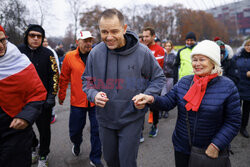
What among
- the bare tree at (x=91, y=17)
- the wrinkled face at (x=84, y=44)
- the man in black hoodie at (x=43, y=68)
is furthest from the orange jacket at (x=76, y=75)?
the bare tree at (x=91, y=17)

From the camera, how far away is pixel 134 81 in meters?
2.03

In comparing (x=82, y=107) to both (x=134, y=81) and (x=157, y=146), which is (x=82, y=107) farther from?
(x=157, y=146)

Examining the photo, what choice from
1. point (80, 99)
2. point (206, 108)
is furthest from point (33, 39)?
point (206, 108)

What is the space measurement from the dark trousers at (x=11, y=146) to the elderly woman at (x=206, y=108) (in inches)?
50.0

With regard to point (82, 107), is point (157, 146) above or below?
below

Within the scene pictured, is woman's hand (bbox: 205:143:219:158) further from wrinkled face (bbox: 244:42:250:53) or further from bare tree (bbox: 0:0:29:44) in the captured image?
bare tree (bbox: 0:0:29:44)

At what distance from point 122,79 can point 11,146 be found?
4.28 feet

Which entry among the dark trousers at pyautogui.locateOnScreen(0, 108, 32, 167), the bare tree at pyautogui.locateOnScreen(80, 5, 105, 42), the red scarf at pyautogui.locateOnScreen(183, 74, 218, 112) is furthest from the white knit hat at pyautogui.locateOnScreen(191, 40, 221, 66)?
the bare tree at pyautogui.locateOnScreen(80, 5, 105, 42)

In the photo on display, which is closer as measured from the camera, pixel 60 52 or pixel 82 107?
pixel 82 107

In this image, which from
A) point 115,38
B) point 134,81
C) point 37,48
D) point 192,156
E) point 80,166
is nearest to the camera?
point 192,156

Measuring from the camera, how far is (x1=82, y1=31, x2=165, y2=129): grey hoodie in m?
2.00

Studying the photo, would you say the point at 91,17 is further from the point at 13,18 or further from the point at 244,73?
the point at 244,73

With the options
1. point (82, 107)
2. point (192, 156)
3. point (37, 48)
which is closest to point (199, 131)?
point (192, 156)

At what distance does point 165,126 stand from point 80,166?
2.49 m
